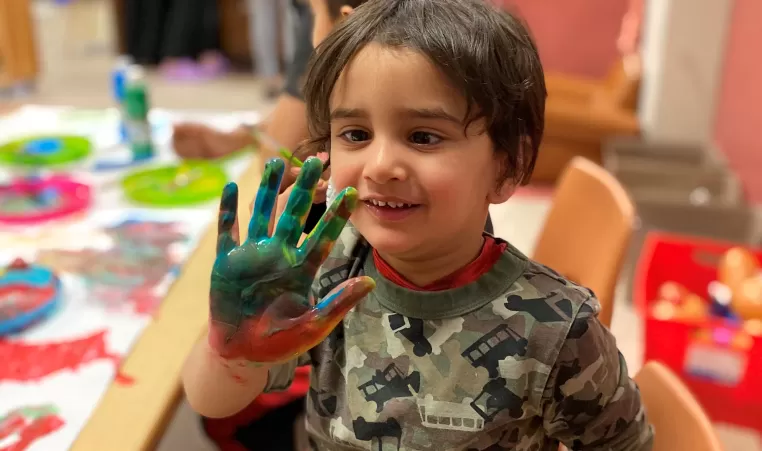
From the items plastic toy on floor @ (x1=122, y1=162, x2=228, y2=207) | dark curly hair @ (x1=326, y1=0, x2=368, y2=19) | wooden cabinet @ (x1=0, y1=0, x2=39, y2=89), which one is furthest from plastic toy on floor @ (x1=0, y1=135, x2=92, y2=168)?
wooden cabinet @ (x1=0, y1=0, x2=39, y2=89)

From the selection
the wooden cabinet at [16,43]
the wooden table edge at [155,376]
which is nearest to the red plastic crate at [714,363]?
the wooden table edge at [155,376]

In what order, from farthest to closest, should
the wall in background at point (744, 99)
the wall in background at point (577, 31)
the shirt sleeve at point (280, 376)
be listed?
1. the wall in background at point (577, 31)
2. the wall in background at point (744, 99)
3. the shirt sleeve at point (280, 376)

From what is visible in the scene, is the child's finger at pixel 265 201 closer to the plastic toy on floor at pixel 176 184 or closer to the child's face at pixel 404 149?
the child's face at pixel 404 149

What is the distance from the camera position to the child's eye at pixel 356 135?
0.67m

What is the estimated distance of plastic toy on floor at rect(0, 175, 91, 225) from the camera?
136cm

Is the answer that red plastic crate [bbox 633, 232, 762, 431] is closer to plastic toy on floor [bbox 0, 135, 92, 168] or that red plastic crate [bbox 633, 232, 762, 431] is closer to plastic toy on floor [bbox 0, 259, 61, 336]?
plastic toy on floor [bbox 0, 259, 61, 336]

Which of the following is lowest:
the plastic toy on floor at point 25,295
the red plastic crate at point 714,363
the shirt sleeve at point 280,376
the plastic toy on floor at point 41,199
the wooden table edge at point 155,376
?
the red plastic crate at point 714,363

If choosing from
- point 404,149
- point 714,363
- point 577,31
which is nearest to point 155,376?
point 404,149

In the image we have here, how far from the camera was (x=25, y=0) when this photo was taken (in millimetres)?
3805

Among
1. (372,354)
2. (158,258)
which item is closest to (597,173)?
(372,354)

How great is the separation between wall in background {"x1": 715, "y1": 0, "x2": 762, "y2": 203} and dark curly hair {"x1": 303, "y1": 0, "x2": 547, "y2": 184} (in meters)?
2.11

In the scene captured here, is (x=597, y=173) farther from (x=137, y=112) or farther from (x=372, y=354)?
(x=137, y=112)

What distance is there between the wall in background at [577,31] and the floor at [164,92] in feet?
3.82

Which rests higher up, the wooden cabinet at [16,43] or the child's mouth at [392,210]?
the child's mouth at [392,210]
